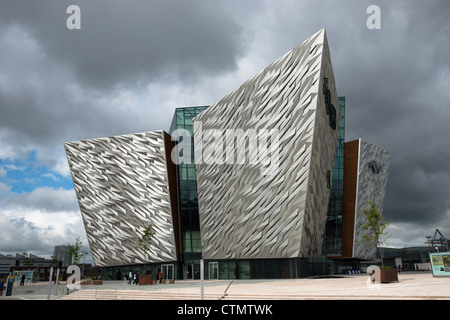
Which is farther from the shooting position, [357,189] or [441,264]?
[357,189]

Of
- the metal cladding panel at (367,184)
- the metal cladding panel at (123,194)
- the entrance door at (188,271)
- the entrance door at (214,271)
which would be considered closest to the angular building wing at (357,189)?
the metal cladding panel at (367,184)

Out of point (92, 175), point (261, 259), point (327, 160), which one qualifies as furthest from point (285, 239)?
point (92, 175)

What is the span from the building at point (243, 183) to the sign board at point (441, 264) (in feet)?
29.4

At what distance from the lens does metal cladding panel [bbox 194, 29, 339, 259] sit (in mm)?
25594

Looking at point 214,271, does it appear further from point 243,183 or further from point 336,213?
point 336,213

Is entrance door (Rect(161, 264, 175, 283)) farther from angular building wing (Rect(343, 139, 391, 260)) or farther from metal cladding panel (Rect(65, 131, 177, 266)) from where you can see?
angular building wing (Rect(343, 139, 391, 260))

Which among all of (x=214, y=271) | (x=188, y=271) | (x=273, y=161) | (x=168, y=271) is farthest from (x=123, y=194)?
(x=273, y=161)

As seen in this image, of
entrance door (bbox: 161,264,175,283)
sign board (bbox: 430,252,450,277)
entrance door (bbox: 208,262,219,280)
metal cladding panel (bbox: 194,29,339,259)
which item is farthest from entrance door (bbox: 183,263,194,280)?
sign board (bbox: 430,252,450,277)

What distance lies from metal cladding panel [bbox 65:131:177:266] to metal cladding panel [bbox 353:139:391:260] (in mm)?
23052

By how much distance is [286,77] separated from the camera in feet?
87.4

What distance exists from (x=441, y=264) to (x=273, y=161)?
44.1 ft

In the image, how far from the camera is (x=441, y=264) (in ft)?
70.1

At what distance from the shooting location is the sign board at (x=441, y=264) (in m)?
21.0

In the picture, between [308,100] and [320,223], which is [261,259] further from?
[308,100]
